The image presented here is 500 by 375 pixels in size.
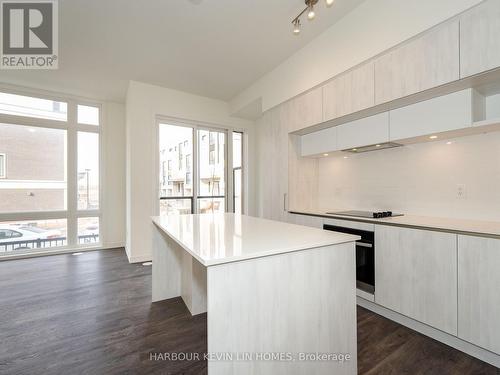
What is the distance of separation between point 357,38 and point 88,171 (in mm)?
5013

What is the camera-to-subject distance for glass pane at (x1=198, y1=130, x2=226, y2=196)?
15.4 feet

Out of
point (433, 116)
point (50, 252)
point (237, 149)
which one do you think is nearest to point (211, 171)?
point (237, 149)

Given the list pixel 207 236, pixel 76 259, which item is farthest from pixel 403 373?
pixel 76 259

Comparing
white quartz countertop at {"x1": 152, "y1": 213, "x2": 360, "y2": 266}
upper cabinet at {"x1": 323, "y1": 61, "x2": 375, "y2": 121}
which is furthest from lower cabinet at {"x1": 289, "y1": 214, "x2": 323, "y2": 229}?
upper cabinet at {"x1": 323, "y1": 61, "x2": 375, "y2": 121}

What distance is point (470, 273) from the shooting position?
1595 millimetres

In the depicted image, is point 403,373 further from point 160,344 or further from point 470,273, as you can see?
point 160,344

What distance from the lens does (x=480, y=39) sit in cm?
159

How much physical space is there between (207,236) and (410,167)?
7.34ft

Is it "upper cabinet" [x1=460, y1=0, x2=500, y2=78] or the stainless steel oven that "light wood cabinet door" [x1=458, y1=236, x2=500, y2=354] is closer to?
the stainless steel oven

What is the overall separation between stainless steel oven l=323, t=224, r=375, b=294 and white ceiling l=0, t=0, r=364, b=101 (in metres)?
2.25

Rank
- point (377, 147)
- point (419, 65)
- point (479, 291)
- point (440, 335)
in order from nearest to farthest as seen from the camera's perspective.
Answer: point (479, 291) < point (440, 335) < point (419, 65) < point (377, 147)

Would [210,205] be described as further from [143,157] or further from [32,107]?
[32,107]

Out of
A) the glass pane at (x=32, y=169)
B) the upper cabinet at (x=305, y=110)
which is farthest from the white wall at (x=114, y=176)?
the upper cabinet at (x=305, y=110)

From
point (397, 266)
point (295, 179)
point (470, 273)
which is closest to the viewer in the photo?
point (470, 273)
